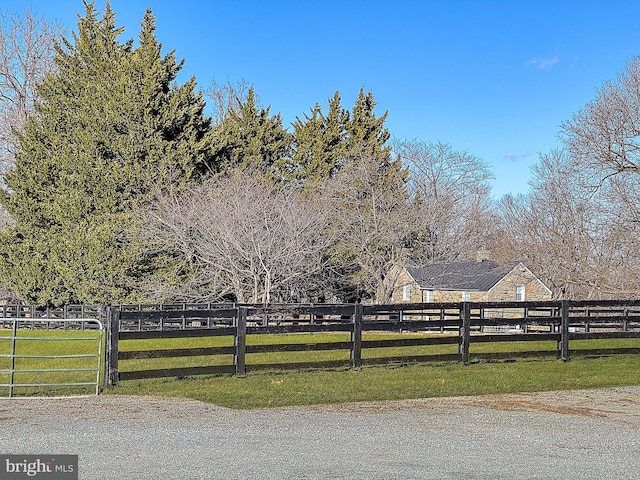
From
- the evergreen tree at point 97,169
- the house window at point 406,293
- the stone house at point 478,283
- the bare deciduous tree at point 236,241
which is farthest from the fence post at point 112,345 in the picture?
the house window at point 406,293

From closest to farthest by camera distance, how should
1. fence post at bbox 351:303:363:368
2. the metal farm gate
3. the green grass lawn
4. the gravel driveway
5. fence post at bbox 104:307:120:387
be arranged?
the gravel driveway < the metal farm gate < the green grass lawn < fence post at bbox 104:307:120:387 < fence post at bbox 351:303:363:368

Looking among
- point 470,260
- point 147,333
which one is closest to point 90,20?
point 470,260

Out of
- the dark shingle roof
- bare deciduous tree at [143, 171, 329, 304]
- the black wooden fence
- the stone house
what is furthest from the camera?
the stone house

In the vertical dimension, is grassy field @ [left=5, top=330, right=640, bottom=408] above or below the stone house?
below

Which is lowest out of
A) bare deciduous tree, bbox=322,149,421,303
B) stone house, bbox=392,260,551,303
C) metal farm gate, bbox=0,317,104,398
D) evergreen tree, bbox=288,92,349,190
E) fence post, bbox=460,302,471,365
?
metal farm gate, bbox=0,317,104,398

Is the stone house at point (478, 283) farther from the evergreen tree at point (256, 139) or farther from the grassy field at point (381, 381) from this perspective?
the grassy field at point (381, 381)

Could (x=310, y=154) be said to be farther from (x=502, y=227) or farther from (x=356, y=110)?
(x=502, y=227)

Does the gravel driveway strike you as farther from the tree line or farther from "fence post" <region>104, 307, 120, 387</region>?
the tree line

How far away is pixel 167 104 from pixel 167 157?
10.3 ft

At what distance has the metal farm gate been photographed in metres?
11.0

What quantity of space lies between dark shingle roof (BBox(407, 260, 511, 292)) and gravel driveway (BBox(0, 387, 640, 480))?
28.6m

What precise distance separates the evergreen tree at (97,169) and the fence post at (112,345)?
21196mm

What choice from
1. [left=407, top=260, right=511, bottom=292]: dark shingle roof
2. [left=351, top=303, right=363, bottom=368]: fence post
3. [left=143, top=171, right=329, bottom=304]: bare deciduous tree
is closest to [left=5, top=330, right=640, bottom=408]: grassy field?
[left=351, top=303, right=363, bottom=368]: fence post

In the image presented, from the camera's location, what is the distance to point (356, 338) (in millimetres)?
14109
